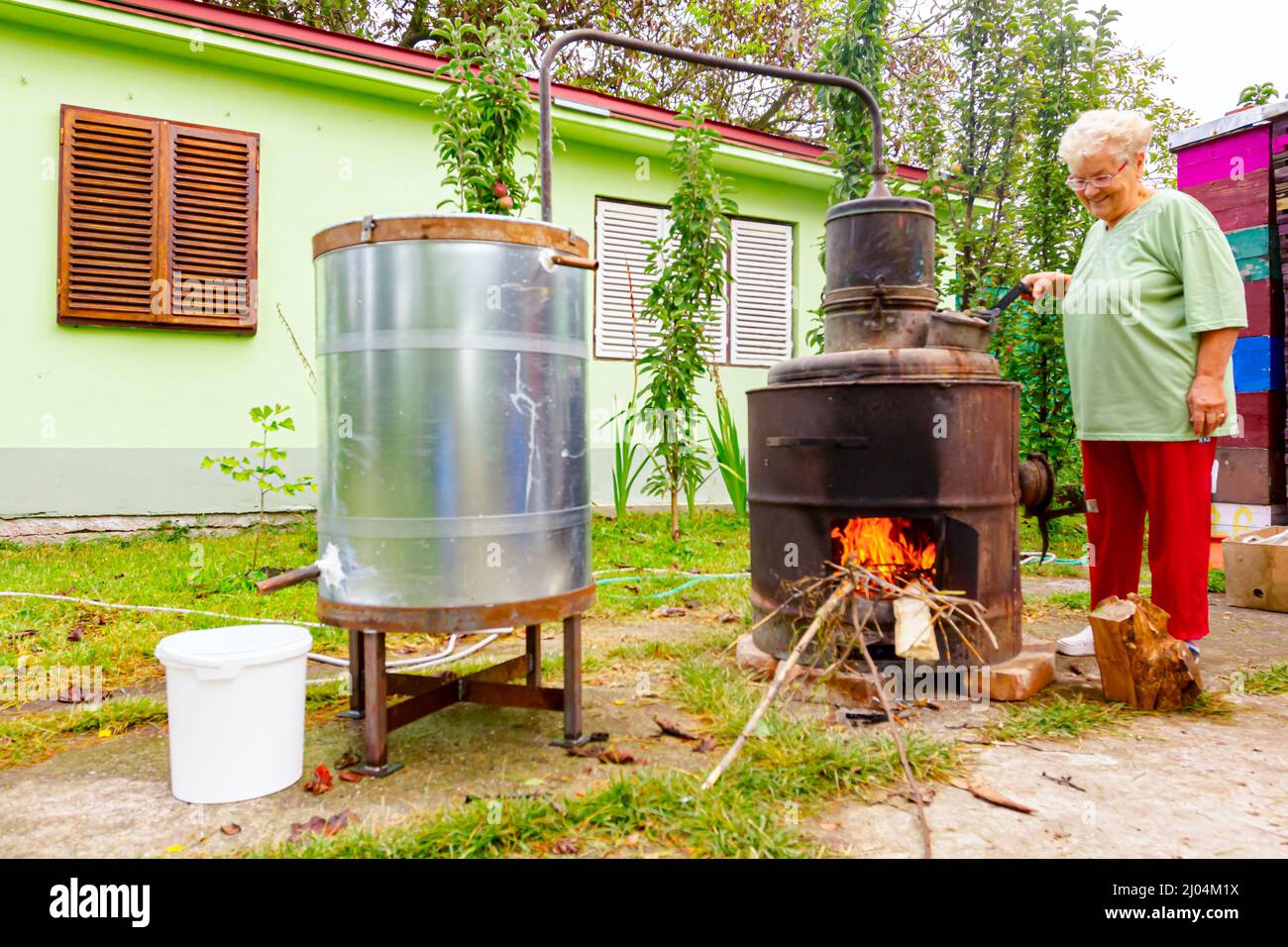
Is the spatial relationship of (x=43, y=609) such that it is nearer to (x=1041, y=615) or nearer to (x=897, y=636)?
(x=897, y=636)

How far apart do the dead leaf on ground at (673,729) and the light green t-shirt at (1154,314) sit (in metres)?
1.86

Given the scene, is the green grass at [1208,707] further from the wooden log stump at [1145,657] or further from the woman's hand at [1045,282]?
the woman's hand at [1045,282]

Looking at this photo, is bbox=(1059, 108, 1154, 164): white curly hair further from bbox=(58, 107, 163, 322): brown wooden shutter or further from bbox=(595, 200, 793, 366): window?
bbox=(58, 107, 163, 322): brown wooden shutter

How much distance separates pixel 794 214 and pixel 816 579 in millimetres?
6654

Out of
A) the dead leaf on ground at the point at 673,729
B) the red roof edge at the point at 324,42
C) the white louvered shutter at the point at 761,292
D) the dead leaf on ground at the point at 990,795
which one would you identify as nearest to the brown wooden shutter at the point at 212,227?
the red roof edge at the point at 324,42

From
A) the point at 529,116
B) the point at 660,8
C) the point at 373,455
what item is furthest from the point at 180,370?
the point at 660,8

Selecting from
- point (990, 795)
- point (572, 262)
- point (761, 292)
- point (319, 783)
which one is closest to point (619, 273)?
point (761, 292)

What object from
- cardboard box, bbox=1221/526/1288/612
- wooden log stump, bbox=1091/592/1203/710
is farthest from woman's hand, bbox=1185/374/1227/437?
cardboard box, bbox=1221/526/1288/612

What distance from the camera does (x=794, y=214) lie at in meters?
8.83

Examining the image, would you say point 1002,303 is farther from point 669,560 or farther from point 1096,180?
point 669,560

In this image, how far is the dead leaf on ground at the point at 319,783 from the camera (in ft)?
7.11

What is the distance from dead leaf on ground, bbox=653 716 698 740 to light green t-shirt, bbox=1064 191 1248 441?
186 centimetres

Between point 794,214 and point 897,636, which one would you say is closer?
point 897,636

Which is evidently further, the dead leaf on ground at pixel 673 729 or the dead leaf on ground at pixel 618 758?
the dead leaf on ground at pixel 673 729
